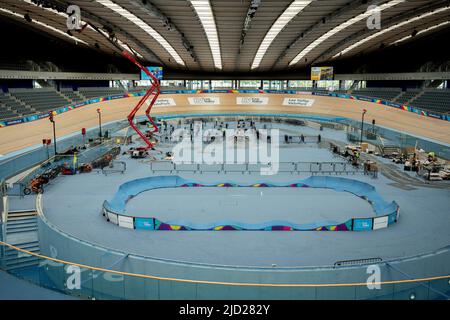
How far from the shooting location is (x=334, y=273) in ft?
32.2

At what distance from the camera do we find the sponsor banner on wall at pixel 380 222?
16469 millimetres

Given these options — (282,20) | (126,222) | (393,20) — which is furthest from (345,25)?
(126,222)

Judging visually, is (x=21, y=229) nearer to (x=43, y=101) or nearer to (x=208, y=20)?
(x=208, y=20)

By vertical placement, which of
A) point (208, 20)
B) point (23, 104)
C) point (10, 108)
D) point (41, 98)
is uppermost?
point (208, 20)

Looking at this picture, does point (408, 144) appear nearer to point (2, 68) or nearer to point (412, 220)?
point (412, 220)

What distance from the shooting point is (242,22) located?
32.8m

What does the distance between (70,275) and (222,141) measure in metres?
31.6

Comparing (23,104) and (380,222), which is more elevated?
(23,104)

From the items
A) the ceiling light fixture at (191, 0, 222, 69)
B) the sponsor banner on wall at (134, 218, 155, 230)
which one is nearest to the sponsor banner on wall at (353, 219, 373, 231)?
the sponsor banner on wall at (134, 218, 155, 230)

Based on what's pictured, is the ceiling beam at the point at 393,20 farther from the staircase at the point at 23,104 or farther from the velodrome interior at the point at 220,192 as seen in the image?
the staircase at the point at 23,104

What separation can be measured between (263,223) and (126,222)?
638 centimetres

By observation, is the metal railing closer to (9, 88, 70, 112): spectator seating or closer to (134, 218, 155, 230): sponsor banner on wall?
(134, 218, 155, 230): sponsor banner on wall

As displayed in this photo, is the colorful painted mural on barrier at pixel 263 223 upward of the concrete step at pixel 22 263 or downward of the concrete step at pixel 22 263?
downward

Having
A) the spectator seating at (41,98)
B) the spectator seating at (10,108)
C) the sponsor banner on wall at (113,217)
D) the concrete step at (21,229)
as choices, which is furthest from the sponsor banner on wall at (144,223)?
the spectator seating at (41,98)
